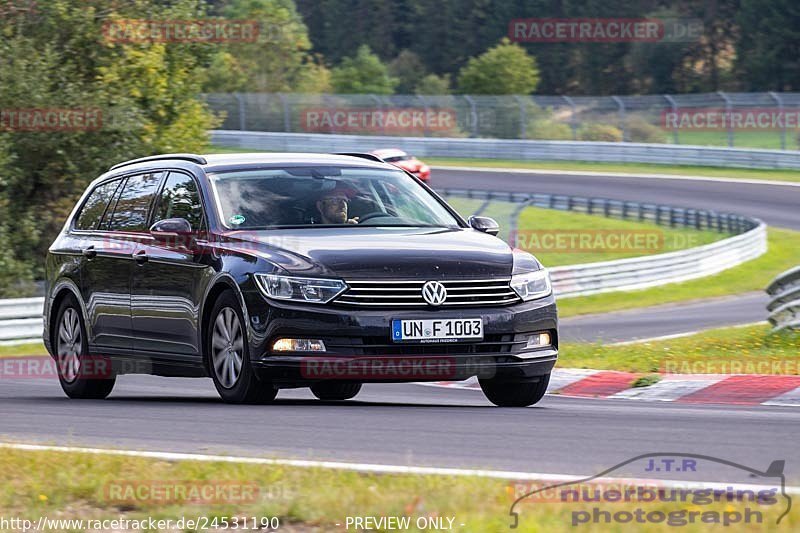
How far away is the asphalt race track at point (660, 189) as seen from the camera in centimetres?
4203

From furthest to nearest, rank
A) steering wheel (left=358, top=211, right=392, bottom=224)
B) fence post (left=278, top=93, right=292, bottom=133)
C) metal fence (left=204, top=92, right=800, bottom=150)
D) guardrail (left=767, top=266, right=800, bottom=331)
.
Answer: fence post (left=278, top=93, right=292, bottom=133) < metal fence (left=204, top=92, right=800, bottom=150) < guardrail (left=767, top=266, right=800, bottom=331) < steering wheel (left=358, top=211, right=392, bottom=224)

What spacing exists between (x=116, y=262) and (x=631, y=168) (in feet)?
147

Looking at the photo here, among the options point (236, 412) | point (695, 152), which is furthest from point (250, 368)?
point (695, 152)

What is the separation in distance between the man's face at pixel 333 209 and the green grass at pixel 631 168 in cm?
3903

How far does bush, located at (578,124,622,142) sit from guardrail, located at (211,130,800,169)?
108 cm

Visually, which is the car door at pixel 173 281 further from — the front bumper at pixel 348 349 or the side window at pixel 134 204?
the front bumper at pixel 348 349

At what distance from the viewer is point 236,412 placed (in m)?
8.34

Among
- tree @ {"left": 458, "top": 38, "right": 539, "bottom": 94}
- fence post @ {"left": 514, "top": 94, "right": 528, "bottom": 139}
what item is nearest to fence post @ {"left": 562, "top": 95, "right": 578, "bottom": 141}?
fence post @ {"left": 514, "top": 94, "right": 528, "bottom": 139}

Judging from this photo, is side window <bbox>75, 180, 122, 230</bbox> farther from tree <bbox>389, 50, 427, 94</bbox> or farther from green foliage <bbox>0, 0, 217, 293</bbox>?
tree <bbox>389, 50, 427, 94</bbox>

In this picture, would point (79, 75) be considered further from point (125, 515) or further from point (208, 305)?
point (125, 515)

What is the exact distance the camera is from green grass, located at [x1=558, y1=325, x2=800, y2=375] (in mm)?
12023

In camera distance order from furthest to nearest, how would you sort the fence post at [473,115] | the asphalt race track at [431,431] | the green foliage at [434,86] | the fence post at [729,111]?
the green foliage at [434,86] < the fence post at [473,115] < the fence post at [729,111] < the asphalt race track at [431,431]

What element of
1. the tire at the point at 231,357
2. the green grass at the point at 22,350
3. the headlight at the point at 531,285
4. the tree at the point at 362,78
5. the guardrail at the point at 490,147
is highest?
the headlight at the point at 531,285

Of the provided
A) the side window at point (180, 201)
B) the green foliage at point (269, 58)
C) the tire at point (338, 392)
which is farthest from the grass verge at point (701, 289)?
the green foliage at point (269, 58)
